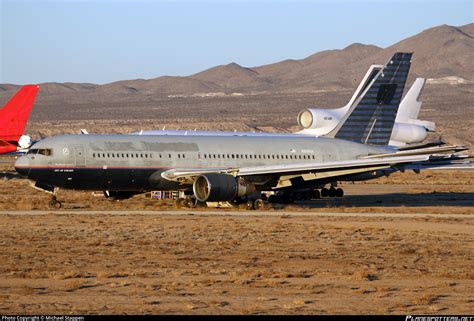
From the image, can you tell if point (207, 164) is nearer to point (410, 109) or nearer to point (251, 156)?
point (251, 156)

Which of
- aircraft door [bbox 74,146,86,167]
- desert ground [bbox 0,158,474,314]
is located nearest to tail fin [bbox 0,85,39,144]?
desert ground [bbox 0,158,474,314]

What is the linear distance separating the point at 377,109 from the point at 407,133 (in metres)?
17.9

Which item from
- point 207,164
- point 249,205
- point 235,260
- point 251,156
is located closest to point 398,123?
point 251,156

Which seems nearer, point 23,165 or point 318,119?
point 23,165

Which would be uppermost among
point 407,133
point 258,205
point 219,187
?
point 407,133

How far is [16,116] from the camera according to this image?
235 ft

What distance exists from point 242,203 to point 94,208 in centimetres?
766

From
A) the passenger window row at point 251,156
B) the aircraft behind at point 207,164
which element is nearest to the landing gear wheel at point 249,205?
the aircraft behind at point 207,164

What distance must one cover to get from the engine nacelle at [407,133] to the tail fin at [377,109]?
15.8m

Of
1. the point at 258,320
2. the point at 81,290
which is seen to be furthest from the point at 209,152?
the point at 258,320

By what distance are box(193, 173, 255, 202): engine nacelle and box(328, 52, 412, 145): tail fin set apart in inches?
434

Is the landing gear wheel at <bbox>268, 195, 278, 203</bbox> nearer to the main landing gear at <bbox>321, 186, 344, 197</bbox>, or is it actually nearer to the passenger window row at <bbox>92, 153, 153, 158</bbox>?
the main landing gear at <bbox>321, 186, 344, 197</bbox>

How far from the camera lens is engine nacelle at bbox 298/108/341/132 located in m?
78.2

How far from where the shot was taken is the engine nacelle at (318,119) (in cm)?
7819
